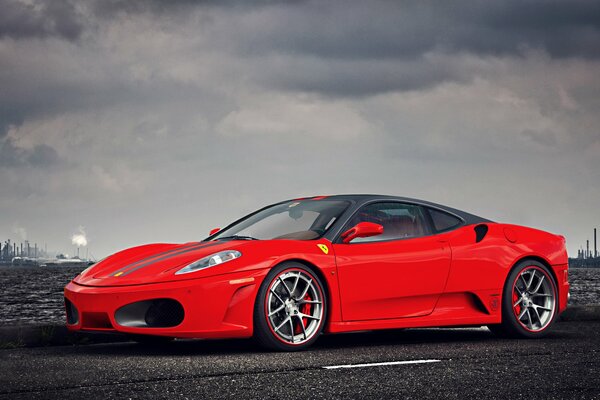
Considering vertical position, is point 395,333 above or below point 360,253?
below

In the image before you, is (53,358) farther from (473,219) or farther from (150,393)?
(473,219)

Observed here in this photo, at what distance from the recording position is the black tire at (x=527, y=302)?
837cm

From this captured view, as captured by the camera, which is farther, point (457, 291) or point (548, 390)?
point (457, 291)

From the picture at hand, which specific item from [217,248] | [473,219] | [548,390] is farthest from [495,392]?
[473,219]

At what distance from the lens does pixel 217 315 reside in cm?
674

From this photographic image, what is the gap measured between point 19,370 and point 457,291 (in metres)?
4.08

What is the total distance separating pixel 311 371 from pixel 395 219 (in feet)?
9.08

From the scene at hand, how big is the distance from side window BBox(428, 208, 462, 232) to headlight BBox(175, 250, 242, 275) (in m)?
2.29

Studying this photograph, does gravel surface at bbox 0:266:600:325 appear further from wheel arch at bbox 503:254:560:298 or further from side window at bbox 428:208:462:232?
wheel arch at bbox 503:254:560:298

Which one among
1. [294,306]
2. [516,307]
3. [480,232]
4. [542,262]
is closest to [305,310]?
[294,306]

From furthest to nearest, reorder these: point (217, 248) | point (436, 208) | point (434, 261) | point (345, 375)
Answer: point (436, 208)
point (434, 261)
point (217, 248)
point (345, 375)

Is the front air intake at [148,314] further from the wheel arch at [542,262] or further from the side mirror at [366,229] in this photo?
the wheel arch at [542,262]

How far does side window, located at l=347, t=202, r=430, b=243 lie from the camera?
7.93 metres

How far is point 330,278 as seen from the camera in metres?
7.24
